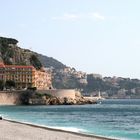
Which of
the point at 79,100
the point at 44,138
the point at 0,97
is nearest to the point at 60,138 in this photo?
the point at 44,138

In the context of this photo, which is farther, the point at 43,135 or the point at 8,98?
the point at 8,98

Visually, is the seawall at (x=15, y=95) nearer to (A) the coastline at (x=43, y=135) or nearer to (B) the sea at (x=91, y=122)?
(B) the sea at (x=91, y=122)

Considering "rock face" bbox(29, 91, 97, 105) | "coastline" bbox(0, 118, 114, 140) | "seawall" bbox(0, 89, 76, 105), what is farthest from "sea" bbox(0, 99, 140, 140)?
"rock face" bbox(29, 91, 97, 105)

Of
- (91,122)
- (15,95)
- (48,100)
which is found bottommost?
(91,122)

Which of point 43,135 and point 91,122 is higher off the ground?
point 91,122

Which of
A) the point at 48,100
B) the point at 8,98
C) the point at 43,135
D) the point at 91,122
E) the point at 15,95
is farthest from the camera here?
the point at 48,100

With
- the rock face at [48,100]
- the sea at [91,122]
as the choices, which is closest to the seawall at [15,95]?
the rock face at [48,100]

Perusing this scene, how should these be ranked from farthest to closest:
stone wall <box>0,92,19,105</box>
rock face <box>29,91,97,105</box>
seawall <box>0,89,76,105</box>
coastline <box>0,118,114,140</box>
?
rock face <box>29,91,97,105</box> < seawall <box>0,89,76,105</box> < stone wall <box>0,92,19,105</box> < coastline <box>0,118,114,140</box>

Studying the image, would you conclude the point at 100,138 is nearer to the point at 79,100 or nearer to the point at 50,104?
the point at 50,104

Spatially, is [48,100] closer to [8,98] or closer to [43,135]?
[8,98]

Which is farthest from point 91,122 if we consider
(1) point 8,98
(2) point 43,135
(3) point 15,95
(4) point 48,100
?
(4) point 48,100

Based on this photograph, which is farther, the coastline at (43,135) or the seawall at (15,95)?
the seawall at (15,95)

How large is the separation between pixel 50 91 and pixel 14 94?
1328 centimetres

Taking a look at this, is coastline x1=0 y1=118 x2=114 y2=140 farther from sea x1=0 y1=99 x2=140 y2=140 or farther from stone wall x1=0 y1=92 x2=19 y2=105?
stone wall x1=0 y1=92 x2=19 y2=105
